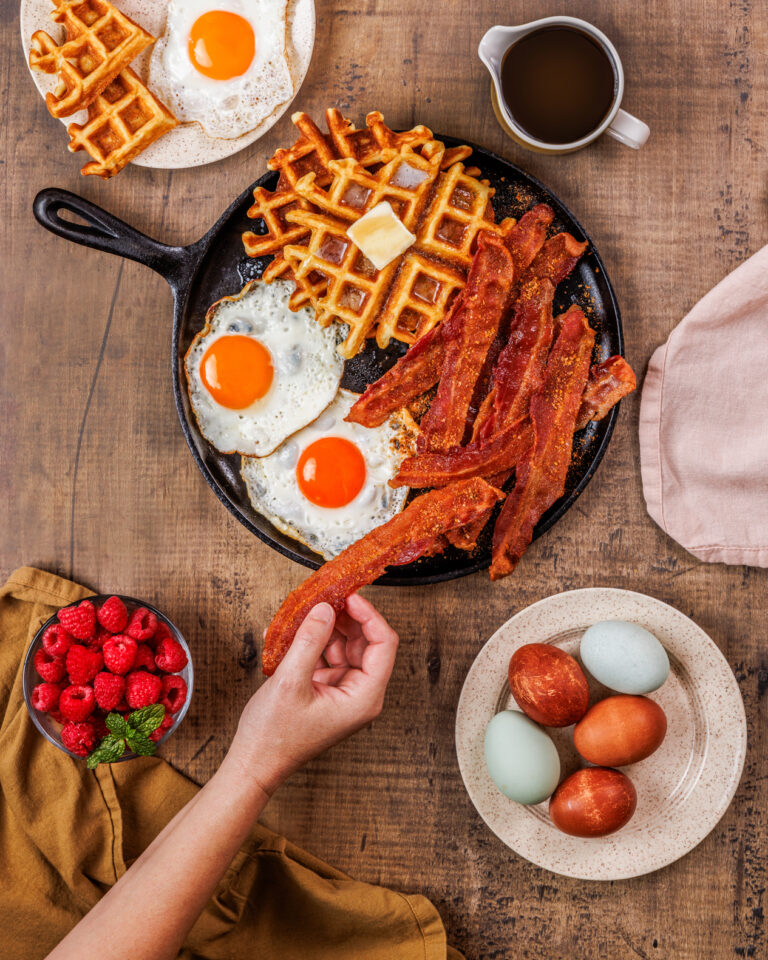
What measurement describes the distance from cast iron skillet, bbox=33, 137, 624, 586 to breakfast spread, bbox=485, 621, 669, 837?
35 centimetres

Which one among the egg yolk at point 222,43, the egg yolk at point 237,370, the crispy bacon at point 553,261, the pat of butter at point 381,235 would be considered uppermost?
the egg yolk at point 222,43

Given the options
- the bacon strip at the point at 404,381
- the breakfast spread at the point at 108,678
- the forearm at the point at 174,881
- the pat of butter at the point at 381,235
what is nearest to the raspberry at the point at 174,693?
the breakfast spread at the point at 108,678

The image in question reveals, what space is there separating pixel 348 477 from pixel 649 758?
1.22 m

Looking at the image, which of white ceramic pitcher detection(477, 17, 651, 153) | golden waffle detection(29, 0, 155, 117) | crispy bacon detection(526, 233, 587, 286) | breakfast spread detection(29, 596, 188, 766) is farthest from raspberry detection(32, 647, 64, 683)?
white ceramic pitcher detection(477, 17, 651, 153)

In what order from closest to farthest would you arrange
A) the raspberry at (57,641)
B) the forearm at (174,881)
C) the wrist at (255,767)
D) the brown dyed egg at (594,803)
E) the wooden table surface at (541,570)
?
the forearm at (174,881) < the wrist at (255,767) < the brown dyed egg at (594,803) < the raspberry at (57,641) < the wooden table surface at (541,570)

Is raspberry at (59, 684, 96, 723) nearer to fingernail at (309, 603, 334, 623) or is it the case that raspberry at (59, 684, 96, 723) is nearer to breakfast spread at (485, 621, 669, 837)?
fingernail at (309, 603, 334, 623)

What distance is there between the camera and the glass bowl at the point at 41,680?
2.16 m

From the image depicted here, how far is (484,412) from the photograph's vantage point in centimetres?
219

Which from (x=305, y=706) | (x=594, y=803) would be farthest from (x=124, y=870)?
(x=594, y=803)

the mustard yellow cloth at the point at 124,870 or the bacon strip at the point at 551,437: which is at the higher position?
the bacon strip at the point at 551,437

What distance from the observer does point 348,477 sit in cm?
221

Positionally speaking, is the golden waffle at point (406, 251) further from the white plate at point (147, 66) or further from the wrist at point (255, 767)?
the wrist at point (255, 767)

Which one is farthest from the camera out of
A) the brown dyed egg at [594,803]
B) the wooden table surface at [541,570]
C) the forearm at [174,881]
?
the wooden table surface at [541,570]

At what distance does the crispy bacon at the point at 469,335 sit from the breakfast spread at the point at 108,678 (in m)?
1.00
